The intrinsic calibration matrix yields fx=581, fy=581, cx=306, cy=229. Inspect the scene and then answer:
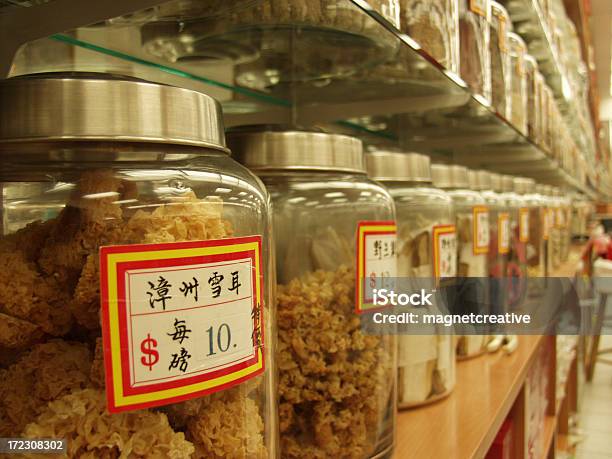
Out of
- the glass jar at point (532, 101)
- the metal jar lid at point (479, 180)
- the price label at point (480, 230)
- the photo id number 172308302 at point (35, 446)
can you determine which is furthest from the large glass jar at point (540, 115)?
the photo id number 172308302 at point (35, 446)

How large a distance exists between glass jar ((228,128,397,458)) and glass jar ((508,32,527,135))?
2.49 ft

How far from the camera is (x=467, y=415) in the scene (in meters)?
0.77

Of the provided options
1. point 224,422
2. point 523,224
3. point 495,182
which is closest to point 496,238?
point 495,182

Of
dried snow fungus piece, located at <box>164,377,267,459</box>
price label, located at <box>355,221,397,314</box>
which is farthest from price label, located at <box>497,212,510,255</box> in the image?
dried snow fungus piece, located at <box>164,377,267,459</box>

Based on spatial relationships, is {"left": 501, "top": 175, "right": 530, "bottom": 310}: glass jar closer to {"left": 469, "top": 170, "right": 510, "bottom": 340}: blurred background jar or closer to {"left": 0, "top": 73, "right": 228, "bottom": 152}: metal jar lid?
{"left": 469, "top": 170, "right": 510, "bottom": 340}: blurred background jar

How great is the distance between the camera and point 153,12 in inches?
22.5

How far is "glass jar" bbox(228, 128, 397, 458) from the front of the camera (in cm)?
52

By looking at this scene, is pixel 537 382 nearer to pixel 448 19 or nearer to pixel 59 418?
pixel 448 19

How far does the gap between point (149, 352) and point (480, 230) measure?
2.73 ft

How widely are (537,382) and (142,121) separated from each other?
1284 mm

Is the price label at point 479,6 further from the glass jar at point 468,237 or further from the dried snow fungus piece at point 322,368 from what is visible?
the dried snow fungus piece at point 322,368

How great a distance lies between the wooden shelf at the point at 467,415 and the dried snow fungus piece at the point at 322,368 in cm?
14

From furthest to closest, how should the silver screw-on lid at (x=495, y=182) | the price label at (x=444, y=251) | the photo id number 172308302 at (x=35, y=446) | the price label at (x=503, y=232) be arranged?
the silver screw-on lid at (x=495, y=182) < the price label at (x=503, y=232) < the price label at (x=444, y=251) < the photo id number 172308302 at (x=35, y=446)

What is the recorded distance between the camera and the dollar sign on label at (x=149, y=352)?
0.33 metres
